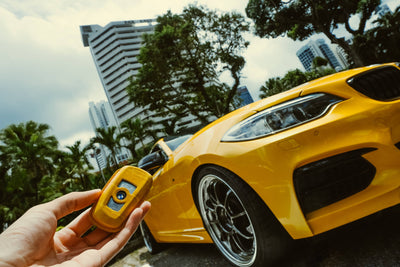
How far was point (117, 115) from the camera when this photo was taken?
86.9 metres

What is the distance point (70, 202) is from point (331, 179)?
1421mm

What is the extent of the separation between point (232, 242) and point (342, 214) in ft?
2.92

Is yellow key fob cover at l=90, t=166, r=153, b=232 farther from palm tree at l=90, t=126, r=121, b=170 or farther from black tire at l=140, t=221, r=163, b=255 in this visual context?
palm tree at l=90, t=126, r=121, b=170

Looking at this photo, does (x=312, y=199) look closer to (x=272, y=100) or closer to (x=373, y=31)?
(x=272, y=100)

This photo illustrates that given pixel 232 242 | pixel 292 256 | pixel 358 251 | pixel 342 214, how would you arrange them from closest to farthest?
pixel 342 214 → pixel 358 251 → pixel 292 256 → pixel 232 242

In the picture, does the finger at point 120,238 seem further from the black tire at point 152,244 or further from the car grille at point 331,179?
the black tire at point 152,244

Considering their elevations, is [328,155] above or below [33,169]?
below

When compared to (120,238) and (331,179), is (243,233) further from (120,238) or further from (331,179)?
(120,238)

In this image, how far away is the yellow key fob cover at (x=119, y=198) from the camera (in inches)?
48.5

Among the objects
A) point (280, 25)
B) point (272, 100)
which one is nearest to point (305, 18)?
point (280, 25)

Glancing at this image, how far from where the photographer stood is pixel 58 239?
129 cm

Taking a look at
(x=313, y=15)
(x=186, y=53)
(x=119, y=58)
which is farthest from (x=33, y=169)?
(x=119, y=58)

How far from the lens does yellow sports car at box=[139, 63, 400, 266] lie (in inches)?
51.2

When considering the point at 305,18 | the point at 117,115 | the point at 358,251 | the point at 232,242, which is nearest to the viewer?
the point at 358,251
